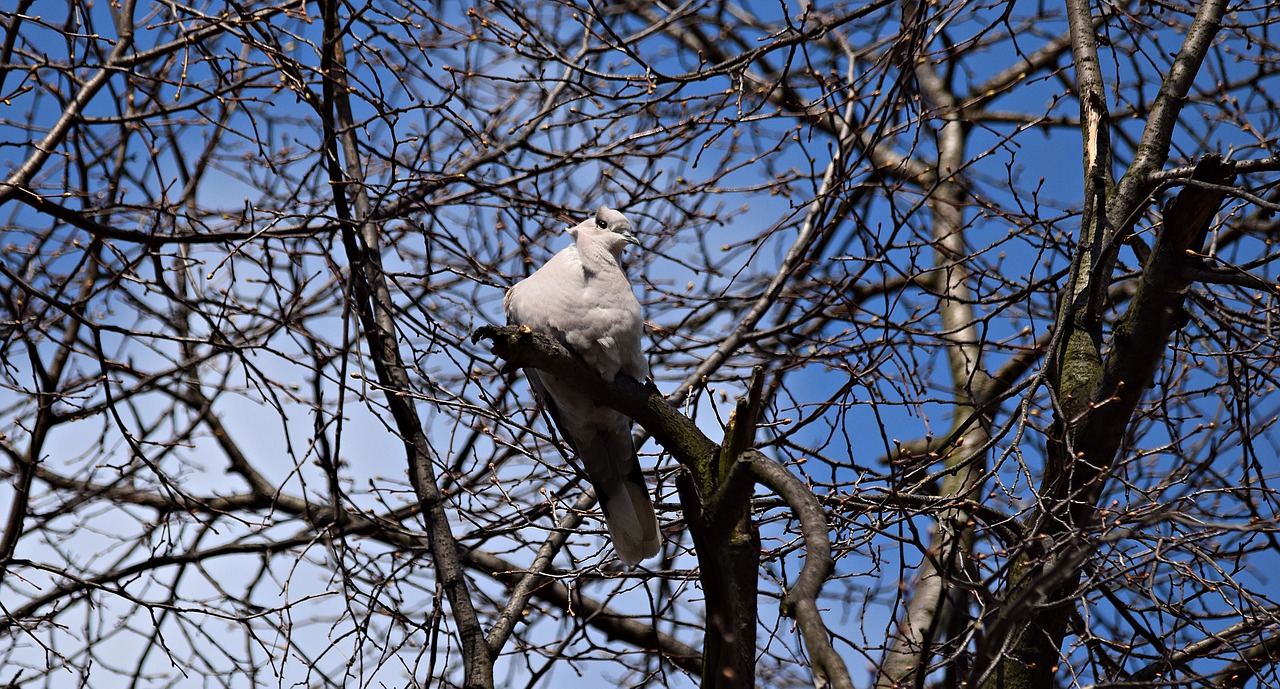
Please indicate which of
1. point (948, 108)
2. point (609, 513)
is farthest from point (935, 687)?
point (948, 108)

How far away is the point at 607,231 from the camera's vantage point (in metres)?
4.36

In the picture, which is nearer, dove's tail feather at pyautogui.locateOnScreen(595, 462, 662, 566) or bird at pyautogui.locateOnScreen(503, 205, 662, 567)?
bird at pyautogui.locateOnScreen(503, 205, 662, 567)

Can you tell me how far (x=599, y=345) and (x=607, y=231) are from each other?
63cm

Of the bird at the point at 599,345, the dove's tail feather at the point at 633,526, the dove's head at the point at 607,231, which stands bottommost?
the dove's tail feather at the point at 633,526

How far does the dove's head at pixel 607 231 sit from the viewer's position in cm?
430

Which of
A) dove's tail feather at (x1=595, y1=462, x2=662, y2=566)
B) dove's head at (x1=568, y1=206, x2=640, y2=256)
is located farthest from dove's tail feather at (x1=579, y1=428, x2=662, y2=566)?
dove's head at (x1=568, y1=206, x2=640, y2=256)

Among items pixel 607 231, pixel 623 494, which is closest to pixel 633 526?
pixel 623 494

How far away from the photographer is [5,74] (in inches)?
173

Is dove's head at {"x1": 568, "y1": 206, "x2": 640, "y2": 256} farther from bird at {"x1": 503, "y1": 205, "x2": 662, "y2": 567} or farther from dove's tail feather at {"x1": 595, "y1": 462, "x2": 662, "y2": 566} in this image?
dove's tail feather at {"x1": 595, "y1": 462, "x2": 662, "y2": 566}

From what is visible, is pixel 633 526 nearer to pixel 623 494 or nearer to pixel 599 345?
pixel 623 494

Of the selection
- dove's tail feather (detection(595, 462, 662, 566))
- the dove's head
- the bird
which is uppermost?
the dove's head

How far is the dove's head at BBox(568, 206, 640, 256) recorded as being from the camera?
430cm

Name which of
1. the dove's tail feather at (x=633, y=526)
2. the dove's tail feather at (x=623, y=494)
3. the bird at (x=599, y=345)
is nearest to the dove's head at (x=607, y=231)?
the bird at (x=599, y=345)

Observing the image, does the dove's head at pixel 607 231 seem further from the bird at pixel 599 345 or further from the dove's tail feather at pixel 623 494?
the dove's tail feather at pixel 623 494
